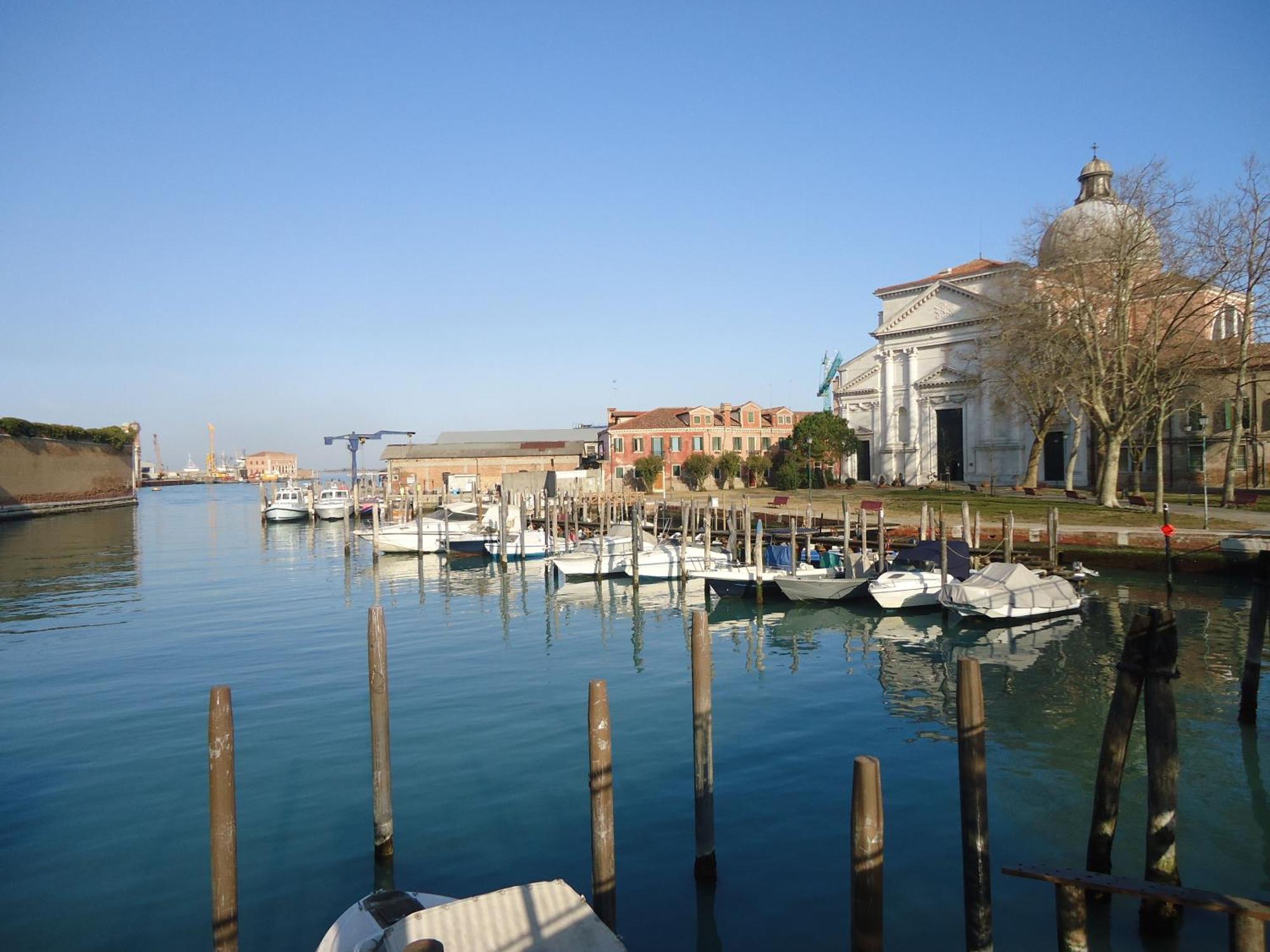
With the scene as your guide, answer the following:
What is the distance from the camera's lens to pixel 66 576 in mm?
32625

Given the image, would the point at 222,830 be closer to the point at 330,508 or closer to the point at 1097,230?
the point at 1097,230

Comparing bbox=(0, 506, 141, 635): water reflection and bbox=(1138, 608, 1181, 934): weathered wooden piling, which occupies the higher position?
bbox=(1138, 608, 1181, 934): weathered wooden piling

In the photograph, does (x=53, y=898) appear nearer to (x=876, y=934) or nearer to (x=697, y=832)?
(x=697, y=832)

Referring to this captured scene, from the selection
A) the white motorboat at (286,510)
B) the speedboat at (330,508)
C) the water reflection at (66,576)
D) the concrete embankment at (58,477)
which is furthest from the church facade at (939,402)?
the concrete embankment at (58,477)

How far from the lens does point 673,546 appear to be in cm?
2988

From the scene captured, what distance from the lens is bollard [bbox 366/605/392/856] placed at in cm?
823

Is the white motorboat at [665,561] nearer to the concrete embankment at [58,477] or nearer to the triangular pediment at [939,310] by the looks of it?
the triangular pediment at [939,310]

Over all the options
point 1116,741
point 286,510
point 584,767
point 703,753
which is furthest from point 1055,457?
point 286,510

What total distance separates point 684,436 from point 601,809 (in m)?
58.4

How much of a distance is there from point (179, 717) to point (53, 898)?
610 centimetres

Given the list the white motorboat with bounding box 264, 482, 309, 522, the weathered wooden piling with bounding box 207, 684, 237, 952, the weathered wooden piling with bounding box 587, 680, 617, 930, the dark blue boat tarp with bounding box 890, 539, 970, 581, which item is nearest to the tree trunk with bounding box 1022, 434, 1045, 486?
the dark blue boat tarp with bounding box 890, 539, 970, 581

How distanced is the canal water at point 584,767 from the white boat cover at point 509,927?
1694mm

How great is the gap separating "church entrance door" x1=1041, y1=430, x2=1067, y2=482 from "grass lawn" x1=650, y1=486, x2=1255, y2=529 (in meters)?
5.71

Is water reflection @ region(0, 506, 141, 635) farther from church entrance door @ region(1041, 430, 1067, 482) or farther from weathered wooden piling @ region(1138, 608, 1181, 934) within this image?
church entrance door @ region(1041, 430, 1067, 482)
